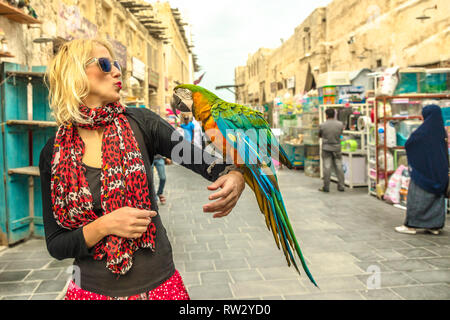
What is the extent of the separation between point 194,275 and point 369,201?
4.69 m

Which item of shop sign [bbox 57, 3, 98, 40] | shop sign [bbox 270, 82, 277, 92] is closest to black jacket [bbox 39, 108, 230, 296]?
shop sign [bbox 57, 3, 98, 40]

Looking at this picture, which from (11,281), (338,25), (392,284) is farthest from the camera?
(338,25)

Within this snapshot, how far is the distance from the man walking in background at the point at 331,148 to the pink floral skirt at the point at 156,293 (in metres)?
7.19

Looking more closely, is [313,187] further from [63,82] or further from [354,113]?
[63,82]

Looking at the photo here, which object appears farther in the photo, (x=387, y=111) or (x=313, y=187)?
(x=313, y=187)

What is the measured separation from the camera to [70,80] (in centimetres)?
125

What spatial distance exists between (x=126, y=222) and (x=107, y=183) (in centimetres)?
16

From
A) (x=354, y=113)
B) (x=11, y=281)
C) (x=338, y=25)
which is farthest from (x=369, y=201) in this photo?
(x=338, y=25)

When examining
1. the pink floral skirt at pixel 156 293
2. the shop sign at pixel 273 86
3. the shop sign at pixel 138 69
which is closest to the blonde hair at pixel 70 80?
the pink floral skirt at pixel 156 293

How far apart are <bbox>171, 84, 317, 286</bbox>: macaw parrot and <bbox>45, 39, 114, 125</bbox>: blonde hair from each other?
510 mm

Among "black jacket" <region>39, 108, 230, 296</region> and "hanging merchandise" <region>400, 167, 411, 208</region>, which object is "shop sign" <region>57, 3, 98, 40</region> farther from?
"hanging merchandise" <region>400, 167, 411, 208</region>

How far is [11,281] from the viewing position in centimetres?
377

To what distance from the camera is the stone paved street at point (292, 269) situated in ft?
11.2

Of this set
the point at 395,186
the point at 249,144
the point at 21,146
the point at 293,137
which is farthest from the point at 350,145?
the point at 249,144
